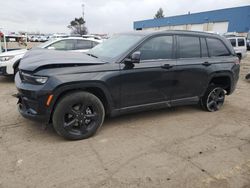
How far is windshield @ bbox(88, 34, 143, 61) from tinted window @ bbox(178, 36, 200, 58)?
94 centimetres

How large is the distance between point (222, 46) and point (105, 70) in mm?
3078

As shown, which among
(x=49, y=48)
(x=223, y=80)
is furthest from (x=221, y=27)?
(x=223, y=80)

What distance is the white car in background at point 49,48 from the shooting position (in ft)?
25.1

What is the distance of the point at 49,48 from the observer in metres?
8.05

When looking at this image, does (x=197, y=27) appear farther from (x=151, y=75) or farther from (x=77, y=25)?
(x=151, y=75)

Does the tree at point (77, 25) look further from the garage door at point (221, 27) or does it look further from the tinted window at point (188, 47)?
the tinted window at point (188, 47)

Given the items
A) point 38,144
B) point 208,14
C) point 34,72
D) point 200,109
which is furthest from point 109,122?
point 208,14

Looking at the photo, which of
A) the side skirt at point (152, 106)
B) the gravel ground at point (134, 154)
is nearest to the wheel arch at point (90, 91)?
the side skirt at point (152, 106)

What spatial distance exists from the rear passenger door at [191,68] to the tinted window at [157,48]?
0.79 feet

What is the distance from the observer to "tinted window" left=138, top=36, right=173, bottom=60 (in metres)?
4.32

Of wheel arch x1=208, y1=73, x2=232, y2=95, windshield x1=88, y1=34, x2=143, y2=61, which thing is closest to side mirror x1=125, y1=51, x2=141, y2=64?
windshield x1=88, y1=34, x2=143, y2=61

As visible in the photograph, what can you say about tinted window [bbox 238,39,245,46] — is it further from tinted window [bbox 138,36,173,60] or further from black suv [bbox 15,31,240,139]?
tinted window [bbox 138,36,173,60]

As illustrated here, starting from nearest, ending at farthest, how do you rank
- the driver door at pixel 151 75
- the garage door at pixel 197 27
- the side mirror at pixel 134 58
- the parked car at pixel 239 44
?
1. the side mirror at pixel 134 58
2. the driver door at pixel 151 75
3. the parked car at pixel 239 44
4. the garage door at pixel 197 27

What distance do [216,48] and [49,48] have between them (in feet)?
17.7
